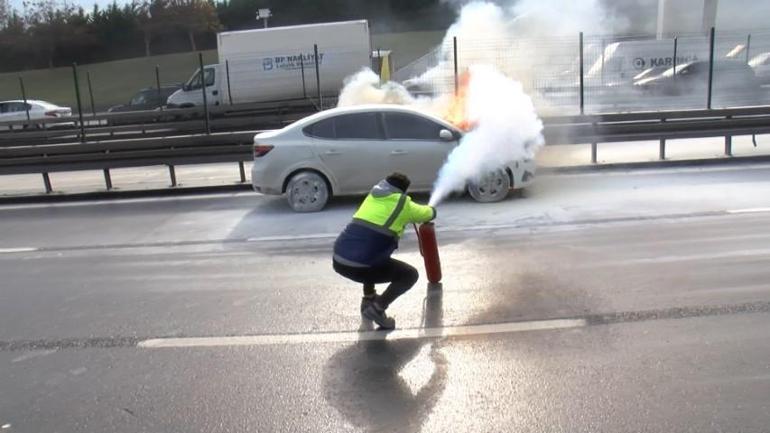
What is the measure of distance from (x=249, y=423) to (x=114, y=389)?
1109 mm

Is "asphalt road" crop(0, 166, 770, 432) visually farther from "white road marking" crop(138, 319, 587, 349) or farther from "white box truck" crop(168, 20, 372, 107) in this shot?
"white box truck" crop(168, 20, 372, 107)

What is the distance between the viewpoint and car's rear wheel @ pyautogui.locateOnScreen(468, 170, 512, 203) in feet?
30.9

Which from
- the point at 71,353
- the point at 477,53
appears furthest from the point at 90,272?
the point at 477,53

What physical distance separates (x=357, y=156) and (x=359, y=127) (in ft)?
1.47

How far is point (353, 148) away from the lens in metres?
9.57

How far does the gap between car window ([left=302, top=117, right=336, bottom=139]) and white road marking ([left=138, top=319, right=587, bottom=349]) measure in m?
5.10

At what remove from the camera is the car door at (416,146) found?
9.47m

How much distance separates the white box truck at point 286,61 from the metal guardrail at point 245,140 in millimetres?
10467

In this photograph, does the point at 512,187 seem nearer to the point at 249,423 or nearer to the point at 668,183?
the point at 668,183

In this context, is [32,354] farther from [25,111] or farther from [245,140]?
[25,111]

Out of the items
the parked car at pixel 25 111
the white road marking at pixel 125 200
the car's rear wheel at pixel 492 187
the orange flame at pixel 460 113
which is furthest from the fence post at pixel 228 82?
the car's rear wheel at pixel 492 187

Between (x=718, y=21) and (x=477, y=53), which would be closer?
(x=477, y=53)

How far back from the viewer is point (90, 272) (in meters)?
7.23

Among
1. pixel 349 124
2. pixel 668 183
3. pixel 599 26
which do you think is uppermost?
pixel 599 26
